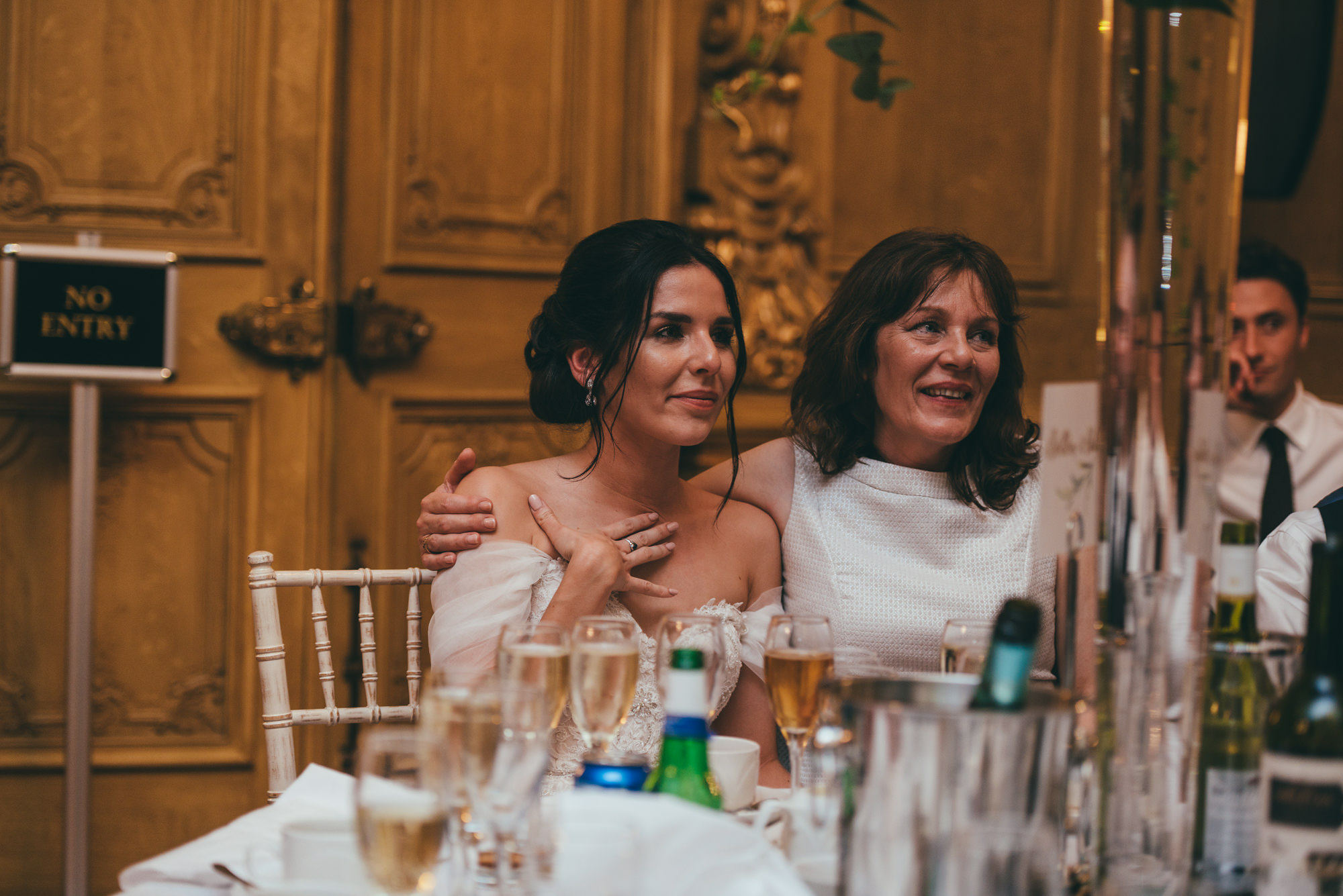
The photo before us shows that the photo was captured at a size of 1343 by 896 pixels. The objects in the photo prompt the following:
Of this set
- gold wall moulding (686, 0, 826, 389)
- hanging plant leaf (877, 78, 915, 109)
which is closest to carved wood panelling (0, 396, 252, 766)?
gold wall moulding (686, 0, 826, 389)

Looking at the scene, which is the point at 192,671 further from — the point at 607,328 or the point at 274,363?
the point at 607,328

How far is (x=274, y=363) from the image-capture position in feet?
9.15

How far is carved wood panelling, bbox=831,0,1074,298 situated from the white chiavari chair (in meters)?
1.93

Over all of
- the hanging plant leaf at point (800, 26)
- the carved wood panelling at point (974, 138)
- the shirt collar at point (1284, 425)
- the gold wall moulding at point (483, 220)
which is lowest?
the shirt collar at point (1284, 425)

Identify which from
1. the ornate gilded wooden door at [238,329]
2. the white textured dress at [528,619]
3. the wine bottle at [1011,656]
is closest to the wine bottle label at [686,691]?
the wine bottle at [1011,656]

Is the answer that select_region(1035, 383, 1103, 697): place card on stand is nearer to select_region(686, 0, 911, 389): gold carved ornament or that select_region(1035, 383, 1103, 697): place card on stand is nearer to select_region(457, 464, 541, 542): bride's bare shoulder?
select_region(457, 464, 541, 542): bride's bare shoulder

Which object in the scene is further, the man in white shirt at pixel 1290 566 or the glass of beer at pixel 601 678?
the man in white shirt at pixel 1290 566

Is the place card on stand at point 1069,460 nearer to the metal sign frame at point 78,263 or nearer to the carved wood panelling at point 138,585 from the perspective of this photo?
the metal sign frame at point 78,263

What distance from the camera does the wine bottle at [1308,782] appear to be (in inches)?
29.2

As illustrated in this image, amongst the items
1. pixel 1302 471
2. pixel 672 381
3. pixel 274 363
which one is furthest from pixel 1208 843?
pixel 274 363

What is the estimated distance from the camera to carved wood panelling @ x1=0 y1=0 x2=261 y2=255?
2676mm

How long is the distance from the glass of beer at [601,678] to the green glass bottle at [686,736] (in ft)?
0.20

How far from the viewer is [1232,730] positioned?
0.86 m

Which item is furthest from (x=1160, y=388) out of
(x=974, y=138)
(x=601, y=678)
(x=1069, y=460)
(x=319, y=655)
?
(x=974, y=138)
